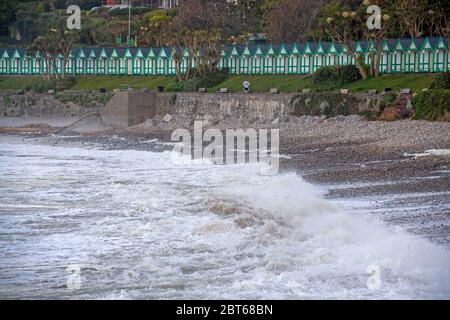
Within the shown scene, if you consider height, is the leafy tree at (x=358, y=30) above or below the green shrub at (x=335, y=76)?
above

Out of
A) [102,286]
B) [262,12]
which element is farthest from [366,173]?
[262,12]

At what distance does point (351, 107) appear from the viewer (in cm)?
4600

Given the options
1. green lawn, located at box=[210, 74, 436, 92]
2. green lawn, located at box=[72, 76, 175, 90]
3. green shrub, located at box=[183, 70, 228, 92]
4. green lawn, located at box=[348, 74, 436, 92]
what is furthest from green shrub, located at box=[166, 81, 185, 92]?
green lawn, located at box=[348, 74, 436, 92]

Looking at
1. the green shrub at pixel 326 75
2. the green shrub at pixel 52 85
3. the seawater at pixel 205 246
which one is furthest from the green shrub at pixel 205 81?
the seawater at pixel 205 246

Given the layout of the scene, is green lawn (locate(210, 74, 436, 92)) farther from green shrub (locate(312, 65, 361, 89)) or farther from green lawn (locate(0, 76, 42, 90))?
green lawn (locate(0, 76, 42, 90))

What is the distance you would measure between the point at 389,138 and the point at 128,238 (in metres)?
19.2

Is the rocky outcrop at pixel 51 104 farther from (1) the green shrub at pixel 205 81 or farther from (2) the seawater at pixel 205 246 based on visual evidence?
(2) the seawater at pixel 205 246

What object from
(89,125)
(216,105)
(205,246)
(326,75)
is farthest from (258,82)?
(205,246)

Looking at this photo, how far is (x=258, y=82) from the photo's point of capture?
5919 centimetres

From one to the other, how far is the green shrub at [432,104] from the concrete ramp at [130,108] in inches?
766

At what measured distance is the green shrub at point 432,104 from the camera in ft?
126

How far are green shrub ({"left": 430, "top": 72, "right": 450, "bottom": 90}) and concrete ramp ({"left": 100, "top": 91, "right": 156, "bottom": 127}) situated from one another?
18.1 metres

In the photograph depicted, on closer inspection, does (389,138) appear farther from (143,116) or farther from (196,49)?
(196,49)

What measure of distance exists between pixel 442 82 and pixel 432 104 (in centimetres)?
420
